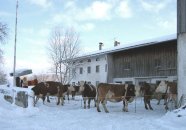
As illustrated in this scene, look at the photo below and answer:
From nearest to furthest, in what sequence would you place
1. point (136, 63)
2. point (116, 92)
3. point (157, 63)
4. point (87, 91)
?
1. point (116, 92)
2. point (87, 91)
3. point (157, 63)
4. point (136, 63)

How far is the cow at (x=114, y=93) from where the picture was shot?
20500 millimetres

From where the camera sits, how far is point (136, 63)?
3962cm

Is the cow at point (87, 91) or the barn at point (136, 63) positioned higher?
the barn at point (136, 63)

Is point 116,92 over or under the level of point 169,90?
under

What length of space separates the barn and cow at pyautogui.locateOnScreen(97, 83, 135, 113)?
35.4 ft

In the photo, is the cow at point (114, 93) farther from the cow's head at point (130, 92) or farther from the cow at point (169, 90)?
the cow at point (169, 90)

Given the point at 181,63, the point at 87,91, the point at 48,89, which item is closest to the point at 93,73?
the point at 48,89

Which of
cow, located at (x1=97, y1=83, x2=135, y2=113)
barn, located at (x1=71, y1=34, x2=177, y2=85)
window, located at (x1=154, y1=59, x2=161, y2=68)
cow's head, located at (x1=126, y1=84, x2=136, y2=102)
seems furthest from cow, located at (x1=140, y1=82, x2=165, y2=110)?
window, located at (x1=154, y1=59, x2=161, y2=68)

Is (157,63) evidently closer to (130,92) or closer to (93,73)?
(93,73)

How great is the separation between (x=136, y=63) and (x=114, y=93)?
63.0 feet

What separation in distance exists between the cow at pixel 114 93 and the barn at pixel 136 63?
10.8 meters

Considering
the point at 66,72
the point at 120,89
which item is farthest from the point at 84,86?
the point at 66,72

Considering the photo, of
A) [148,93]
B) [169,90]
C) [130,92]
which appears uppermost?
[169,90]

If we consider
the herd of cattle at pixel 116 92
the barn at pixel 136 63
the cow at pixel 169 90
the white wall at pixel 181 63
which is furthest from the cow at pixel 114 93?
the barn at pixel 136 63
